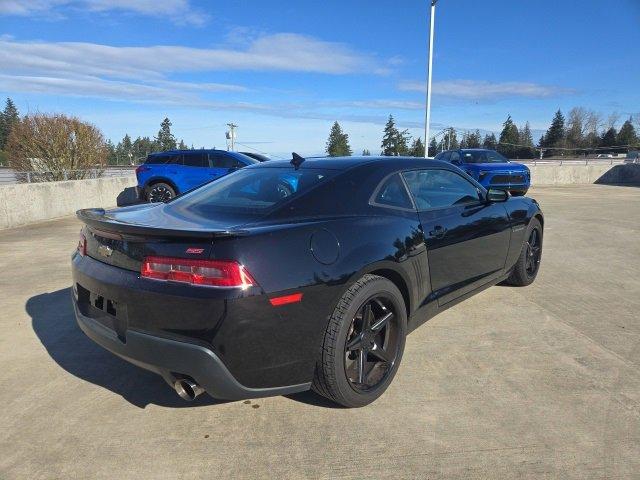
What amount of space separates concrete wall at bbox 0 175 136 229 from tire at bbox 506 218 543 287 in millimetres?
9544

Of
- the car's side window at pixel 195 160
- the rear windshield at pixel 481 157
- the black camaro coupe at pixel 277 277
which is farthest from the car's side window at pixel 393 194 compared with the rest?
the rear windshield at pixel 481 157

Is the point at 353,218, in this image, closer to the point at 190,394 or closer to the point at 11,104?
the point at 190,394

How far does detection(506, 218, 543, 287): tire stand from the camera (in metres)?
4.91

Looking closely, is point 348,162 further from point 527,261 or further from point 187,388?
point 527,261

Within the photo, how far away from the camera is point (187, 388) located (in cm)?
239

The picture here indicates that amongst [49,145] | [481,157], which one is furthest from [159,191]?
[481,157]

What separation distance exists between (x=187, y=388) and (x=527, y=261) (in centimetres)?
393

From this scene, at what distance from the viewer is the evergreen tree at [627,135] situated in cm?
8438

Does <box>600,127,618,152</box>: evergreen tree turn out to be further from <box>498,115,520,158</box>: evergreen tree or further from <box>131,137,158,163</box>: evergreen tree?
<box>131,137,158,163</box>: evergreen tree

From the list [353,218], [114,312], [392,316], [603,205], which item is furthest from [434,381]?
[603,205]

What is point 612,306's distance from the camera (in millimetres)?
4539

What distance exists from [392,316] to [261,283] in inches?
42.4

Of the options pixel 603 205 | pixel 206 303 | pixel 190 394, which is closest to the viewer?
pixel 206 303

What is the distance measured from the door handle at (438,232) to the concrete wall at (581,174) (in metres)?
21.9
